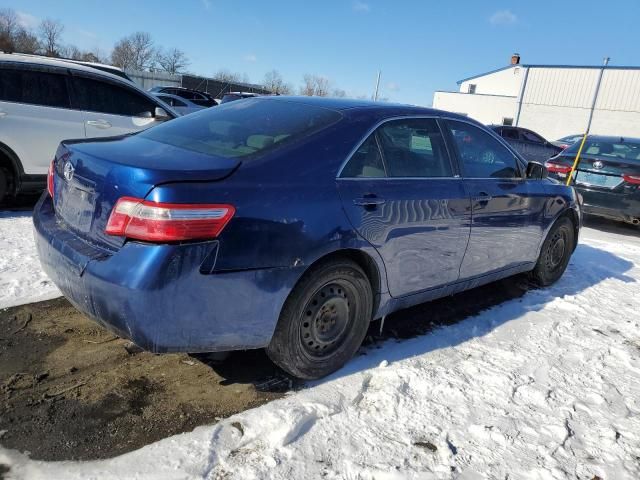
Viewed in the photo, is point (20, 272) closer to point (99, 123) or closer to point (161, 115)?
point (99, 123)

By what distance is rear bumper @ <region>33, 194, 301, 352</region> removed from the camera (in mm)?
2301

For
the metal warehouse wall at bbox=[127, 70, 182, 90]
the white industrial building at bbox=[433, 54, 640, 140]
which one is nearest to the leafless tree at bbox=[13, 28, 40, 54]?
the metal warehouse wall at bbox=[127, 70, 182, 90]

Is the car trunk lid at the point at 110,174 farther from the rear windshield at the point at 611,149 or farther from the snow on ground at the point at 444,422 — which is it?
the rear windshield at the point at 611,149

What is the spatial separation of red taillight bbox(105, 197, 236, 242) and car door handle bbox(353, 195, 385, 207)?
0.83 meters

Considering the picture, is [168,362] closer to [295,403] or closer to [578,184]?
[295,403]

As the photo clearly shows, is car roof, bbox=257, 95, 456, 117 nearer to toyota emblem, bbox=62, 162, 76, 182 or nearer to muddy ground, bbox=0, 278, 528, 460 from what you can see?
toyota emblem, bbox=62, 162, 76, 182

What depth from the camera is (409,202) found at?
328 centimetres

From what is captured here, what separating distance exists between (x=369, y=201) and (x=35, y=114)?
4.60 meters

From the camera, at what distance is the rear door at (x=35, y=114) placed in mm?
5633

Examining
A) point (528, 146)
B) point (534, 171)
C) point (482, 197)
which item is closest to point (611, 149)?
point (534, 171)

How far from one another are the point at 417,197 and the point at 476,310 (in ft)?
5.17

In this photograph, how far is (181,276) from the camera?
232cm

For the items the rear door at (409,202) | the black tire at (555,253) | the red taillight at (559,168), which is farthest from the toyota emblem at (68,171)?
the red taillight at (559,168)

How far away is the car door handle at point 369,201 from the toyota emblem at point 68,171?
1550mm
